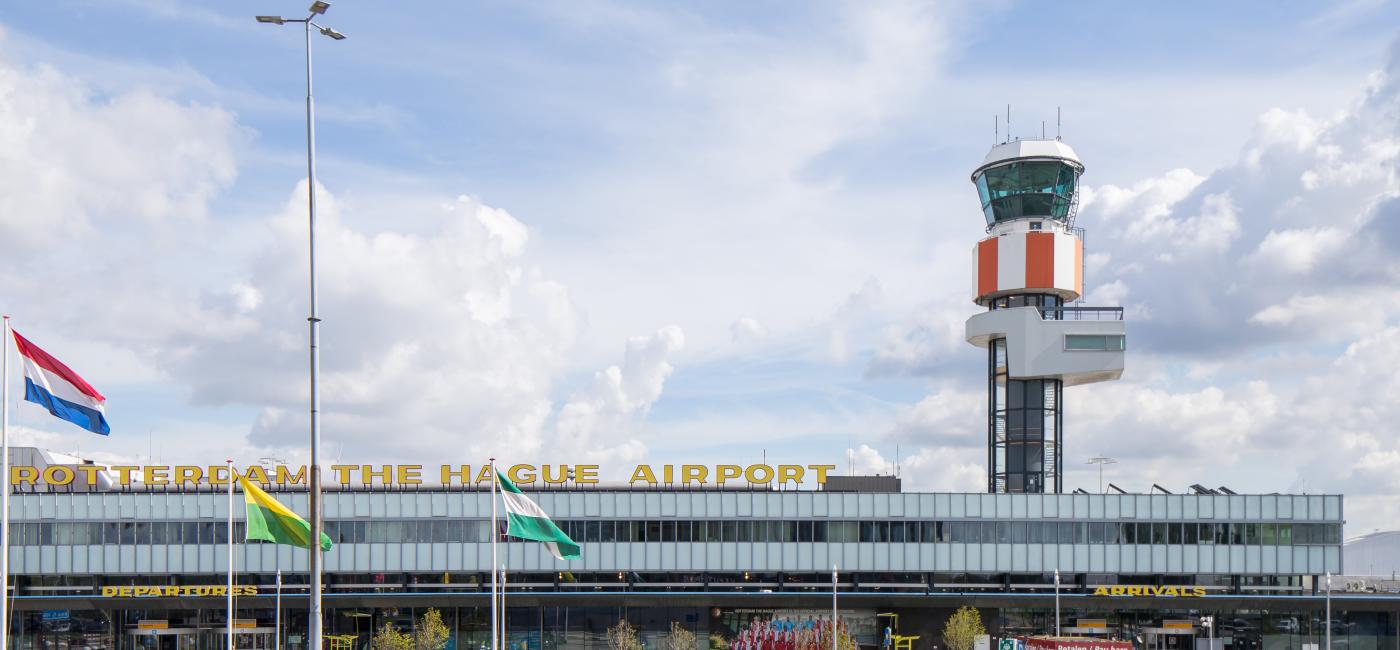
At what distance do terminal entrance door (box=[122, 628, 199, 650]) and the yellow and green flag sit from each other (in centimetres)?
6123

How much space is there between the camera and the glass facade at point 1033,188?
105m

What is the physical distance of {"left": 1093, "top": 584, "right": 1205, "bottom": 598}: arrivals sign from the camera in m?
96.2

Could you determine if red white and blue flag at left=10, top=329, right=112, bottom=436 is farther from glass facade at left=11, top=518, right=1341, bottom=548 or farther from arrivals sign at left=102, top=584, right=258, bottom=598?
arrivals sign at left=102, top=584, right=258, bottom=598

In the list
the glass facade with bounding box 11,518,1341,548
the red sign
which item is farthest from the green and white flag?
the glass facade with bounding box 11,518,1341,548

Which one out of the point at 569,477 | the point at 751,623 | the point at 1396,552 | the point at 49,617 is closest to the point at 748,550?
the point at 751,623

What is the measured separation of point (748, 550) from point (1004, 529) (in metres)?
20.4

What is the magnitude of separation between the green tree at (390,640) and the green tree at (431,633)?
0.69m

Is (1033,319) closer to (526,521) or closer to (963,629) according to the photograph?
(963,629)

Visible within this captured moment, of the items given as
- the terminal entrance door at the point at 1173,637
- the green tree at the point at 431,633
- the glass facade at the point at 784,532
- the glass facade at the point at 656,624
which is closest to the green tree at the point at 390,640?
the green tree at the point at 431,633

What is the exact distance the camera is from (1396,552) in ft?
545

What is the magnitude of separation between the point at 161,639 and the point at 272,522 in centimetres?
6433

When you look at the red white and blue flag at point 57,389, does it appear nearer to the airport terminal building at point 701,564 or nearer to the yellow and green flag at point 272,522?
the yellow and green flag at point 272,522

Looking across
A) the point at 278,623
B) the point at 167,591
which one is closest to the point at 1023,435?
the point at 278,623

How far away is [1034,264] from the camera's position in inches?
4082
